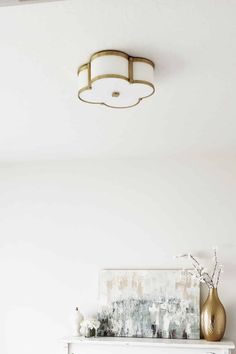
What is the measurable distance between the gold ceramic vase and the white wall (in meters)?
0.30

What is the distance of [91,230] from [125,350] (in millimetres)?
1145

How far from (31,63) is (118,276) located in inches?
93.6

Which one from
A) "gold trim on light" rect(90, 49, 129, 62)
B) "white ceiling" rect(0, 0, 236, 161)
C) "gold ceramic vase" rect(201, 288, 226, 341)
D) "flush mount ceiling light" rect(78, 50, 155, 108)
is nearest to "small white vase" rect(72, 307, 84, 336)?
"gold ceramic vase" rect(201, 288, 226, 341)

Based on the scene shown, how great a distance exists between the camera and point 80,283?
4.53m

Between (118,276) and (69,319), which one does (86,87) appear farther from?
(69,319)

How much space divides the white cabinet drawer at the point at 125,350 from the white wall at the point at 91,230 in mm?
368

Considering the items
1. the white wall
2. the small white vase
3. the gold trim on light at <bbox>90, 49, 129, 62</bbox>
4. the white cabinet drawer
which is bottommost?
the white cabinet drawer

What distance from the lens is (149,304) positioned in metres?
4.32

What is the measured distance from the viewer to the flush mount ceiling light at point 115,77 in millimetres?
2537

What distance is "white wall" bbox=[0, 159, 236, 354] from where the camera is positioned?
175 inches

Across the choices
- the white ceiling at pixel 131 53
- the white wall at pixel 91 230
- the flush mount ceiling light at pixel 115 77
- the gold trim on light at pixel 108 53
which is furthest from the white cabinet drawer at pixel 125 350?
the gold trim on light at pixel 108 53

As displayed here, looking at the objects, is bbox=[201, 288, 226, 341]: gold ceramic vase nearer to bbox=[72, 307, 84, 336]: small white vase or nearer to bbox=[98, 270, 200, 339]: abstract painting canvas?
bbox=[98, 270, 200, 339]: abstract painting canvas

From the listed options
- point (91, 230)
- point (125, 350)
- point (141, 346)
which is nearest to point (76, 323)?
point (125, 350)

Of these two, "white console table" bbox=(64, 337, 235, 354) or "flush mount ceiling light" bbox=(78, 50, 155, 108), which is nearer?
"flush mount ceiling light" bbox=(78, 50, 155, 108)
